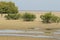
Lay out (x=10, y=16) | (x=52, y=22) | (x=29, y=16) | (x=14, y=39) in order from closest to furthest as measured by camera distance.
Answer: (x=14, y=39)
(x=52, y=22)
(x=29, y=16)
(x=10, y=16)

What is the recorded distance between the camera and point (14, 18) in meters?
42.9

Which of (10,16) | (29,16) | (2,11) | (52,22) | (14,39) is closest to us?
(14,39)

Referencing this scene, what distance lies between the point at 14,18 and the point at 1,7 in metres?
17.7

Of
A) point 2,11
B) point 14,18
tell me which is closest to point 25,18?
point 14,18

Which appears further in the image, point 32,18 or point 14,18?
point 14,18

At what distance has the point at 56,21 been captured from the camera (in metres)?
34.2

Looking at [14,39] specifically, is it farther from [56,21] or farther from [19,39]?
[56,21]

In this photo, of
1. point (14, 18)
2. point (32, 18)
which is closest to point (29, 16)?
point (32, 18)

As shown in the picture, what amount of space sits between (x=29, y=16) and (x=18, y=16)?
463cm

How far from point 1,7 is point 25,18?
70.8 feet

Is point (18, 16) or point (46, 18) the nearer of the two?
point (46, 18)

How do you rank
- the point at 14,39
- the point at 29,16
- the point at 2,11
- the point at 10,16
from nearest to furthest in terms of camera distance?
1. the point at 14,39
2. the point at 29,16
3. the point at 10,16
4. the point at 2,11

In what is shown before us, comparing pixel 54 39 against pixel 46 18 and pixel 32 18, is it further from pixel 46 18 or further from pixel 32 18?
pixel 32 18

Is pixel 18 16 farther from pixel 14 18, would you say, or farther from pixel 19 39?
pixel 19 39
